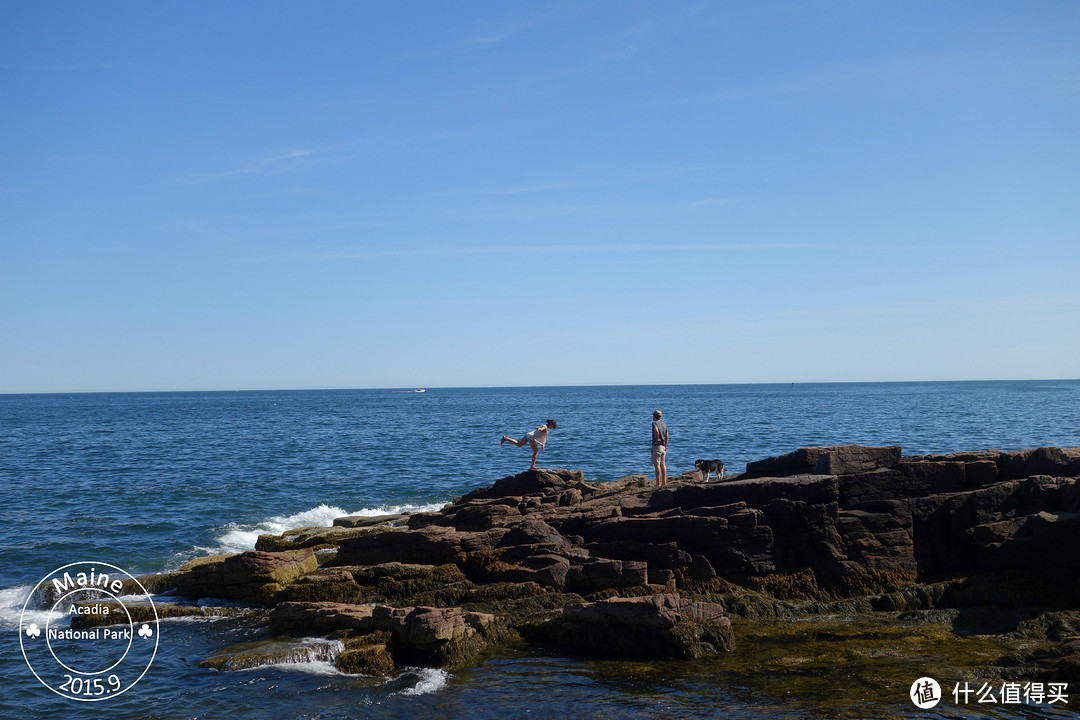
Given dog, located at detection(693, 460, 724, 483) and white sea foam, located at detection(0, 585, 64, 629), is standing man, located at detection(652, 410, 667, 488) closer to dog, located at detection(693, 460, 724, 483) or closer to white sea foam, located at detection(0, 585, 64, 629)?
dog, located at detection(693, 460, 724, 483)

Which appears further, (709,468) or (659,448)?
(709,468)

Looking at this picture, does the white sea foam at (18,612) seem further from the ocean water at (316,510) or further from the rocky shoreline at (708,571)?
the rocky shoreline at (708,571)

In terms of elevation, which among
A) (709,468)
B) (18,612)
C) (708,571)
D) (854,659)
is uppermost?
(709,468)

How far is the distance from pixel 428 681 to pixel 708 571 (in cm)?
658

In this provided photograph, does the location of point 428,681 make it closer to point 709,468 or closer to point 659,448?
point 659,448

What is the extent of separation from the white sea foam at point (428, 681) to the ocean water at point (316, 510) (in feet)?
0.13

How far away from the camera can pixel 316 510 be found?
30578mm

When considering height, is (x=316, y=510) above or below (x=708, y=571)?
below

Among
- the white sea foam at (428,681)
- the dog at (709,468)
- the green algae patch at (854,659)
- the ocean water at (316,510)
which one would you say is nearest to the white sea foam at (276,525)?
the ocean water at (316,510)

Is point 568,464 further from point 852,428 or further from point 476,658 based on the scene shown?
point 852,428

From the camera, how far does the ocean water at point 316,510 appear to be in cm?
1173

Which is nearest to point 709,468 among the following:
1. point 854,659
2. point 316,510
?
point 854,659

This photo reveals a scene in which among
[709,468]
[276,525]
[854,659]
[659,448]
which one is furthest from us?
[276,525]

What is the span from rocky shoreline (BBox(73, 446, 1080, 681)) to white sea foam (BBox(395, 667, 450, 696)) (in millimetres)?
273
